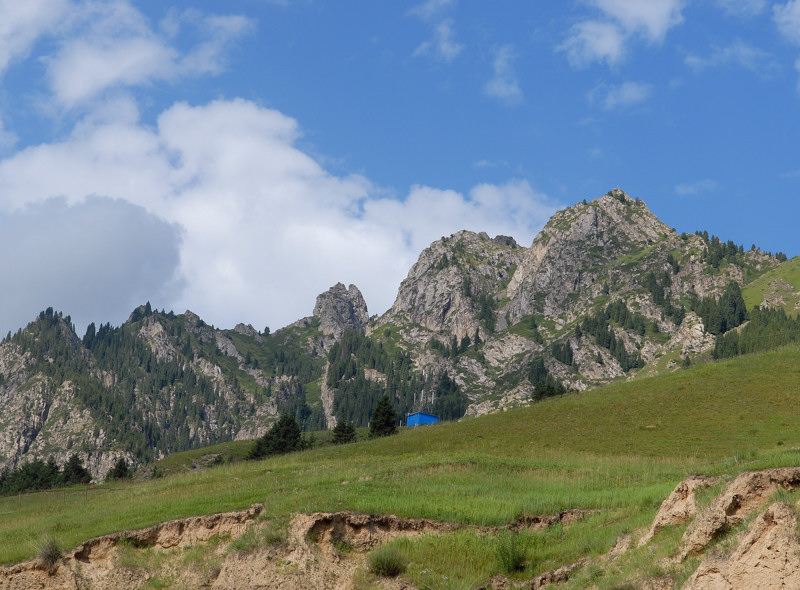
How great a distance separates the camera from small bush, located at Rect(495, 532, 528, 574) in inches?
907

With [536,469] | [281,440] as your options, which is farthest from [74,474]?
[536,469]

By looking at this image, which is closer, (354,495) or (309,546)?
(309,546)

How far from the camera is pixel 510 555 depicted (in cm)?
2312

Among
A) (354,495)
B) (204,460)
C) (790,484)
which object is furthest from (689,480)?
(204,460)

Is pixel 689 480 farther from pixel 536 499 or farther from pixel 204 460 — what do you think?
pixel 204 460

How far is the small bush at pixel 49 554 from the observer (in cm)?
2584

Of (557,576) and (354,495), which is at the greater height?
(354,495)

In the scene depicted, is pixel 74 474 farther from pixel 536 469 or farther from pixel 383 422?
pixel 536 469

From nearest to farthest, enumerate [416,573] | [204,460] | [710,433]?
[416,573]
[710,433]
[204,460]

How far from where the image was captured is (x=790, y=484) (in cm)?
1784

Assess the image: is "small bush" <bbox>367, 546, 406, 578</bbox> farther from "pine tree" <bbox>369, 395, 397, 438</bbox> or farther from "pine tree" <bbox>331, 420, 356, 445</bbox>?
"pine tree" <bbox>331, 420, 356, 445</bbox>

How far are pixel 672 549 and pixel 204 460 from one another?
159 m

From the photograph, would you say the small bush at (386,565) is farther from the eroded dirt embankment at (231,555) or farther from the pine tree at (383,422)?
the pine tree at (383,422)

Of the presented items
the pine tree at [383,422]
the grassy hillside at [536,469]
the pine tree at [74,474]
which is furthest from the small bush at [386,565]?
the pine tree at [74,474]
